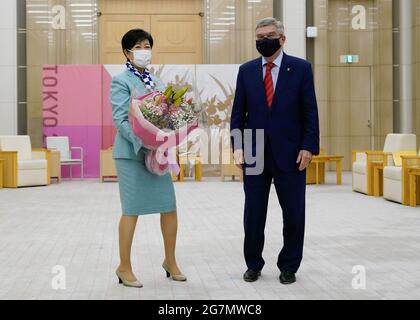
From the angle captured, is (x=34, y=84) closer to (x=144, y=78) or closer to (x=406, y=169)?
(x=406, y=169)

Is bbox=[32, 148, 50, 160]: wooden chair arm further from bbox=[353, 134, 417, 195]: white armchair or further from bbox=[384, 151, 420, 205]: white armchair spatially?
bbox=[384, 151, 420, 205]: white armchair

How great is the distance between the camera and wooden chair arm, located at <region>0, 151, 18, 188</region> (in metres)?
13.2

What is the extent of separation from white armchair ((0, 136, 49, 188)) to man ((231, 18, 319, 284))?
9270 mm

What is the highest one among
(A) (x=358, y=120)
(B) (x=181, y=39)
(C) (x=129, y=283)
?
(B) (x=181, y=39)

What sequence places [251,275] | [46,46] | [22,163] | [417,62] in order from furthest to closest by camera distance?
[417,62] < [46,46] < [22,163] < [251,275]

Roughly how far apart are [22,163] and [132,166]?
375 inches

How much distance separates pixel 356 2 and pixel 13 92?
8842mm

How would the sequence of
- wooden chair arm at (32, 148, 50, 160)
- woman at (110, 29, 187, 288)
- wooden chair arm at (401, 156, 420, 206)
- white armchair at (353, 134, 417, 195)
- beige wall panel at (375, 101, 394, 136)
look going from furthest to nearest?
beige wall panel at (375, 101, 394, 136) → wooden chair arm at (32, 148, 50, 160) → white armchair at (353, 134, 417, 195) → wooden chair arm at (401, 156, 420, 206) → woman at (110, 29, 187, 288)

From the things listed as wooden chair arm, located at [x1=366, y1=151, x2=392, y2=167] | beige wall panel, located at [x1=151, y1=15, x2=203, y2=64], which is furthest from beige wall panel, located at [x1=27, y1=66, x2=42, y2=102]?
wooden chair arm, located at [x1=366, y1=151, x2=392, y2=167]

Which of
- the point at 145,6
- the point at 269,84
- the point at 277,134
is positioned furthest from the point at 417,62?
the point at 277,134

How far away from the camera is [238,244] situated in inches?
246

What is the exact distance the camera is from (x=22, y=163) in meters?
13.4

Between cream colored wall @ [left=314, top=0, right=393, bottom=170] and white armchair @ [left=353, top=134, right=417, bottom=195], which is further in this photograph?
cream colored wall @ [left=314, top=0, right=393, bottom=170]

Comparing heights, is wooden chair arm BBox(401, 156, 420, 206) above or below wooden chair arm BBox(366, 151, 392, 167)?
below
